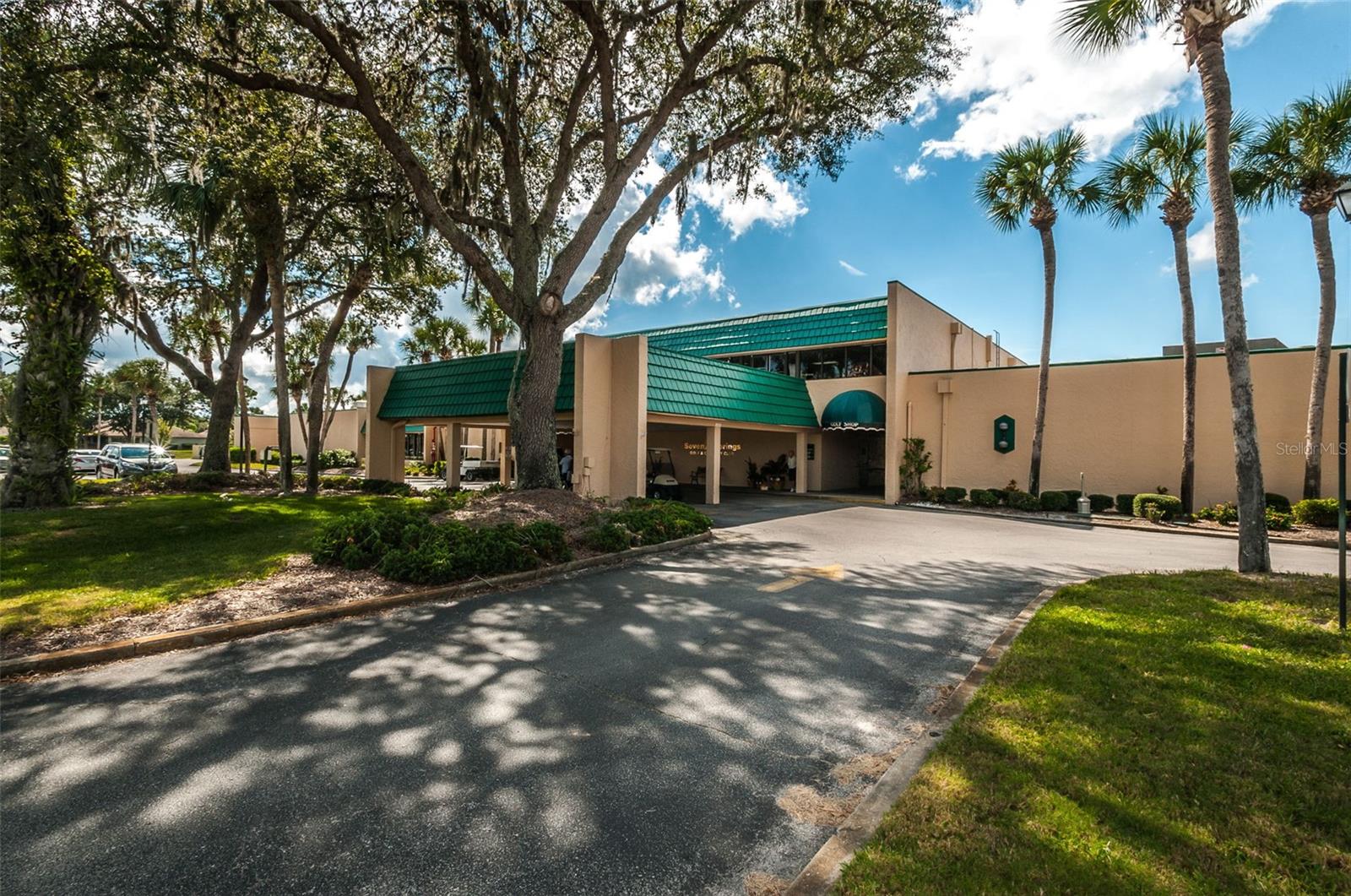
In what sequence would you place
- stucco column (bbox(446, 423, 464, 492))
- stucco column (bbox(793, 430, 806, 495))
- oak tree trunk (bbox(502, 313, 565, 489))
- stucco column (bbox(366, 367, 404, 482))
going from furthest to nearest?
1. stucco column (bbox(793, 430, 806, 495))
2. stucco column (bbox(366, 367, 404, 482))
3. stucco column (bbox(446, 423, 464, 492))
4. oak tree trunk (bbox(502, 313, 565, 489))

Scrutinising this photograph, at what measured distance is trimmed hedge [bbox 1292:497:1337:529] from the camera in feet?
47.0

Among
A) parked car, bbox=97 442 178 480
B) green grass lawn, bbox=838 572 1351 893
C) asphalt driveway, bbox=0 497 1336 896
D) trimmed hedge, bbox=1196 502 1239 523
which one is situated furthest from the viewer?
parked car, bbox=97 442 178 480

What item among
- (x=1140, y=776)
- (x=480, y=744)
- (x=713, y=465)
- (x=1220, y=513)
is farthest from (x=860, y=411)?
(x=480, y=744)

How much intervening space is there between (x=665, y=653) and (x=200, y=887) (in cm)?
354

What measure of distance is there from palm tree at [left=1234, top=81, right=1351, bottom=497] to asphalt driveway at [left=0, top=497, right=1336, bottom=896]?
15.0m

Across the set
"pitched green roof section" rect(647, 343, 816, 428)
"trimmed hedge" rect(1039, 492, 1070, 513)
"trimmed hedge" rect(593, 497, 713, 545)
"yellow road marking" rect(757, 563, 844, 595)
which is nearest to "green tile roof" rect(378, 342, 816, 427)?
"pitched green roof section" rect(647, 343, 816, 428)

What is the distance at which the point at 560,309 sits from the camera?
13227 millimetres

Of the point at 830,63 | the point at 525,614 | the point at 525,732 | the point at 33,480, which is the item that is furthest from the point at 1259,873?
the point at 33,480

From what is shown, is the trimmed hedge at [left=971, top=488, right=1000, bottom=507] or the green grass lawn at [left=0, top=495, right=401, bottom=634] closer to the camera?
the green grass lawn at [left=0, top=495, right=401, bottom=634]

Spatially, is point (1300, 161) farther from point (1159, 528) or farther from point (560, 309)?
point (560, 309)

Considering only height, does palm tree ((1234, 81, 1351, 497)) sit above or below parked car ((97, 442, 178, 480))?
above

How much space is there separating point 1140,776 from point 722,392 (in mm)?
16909

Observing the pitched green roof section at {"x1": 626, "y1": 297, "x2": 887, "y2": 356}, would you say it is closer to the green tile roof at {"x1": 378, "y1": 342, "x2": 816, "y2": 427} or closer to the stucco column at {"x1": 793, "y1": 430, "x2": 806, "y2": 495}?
the green tile roof at {"x1": 378, "y1": 342, "x2": 816, "y2": 427}

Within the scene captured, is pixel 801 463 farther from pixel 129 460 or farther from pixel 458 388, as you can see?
pixel 129 460
